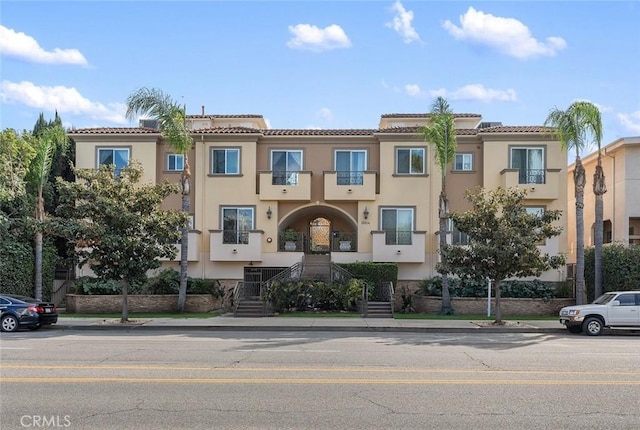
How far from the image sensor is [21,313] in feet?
68.7

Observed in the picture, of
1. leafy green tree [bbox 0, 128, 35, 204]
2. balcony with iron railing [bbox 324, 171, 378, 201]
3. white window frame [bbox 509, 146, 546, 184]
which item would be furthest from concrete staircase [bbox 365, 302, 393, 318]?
leafy green tree [bbox 0, 128, 35, 204]

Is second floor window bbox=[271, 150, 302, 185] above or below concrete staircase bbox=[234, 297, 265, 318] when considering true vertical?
above

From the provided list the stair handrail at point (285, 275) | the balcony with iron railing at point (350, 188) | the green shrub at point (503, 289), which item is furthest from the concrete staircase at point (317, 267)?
the green shrub at point (503, 289)

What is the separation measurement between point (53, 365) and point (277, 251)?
20.4m

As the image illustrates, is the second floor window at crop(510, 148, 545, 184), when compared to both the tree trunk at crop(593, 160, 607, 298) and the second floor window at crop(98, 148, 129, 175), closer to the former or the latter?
the tree trunk at crop(593, 160, 607, 298)

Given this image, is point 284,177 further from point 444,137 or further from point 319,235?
point 444,137

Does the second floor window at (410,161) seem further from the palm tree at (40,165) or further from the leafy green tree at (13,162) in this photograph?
the leafy green tree at (13,162)

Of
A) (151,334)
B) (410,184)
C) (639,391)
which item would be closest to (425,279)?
(410,184)

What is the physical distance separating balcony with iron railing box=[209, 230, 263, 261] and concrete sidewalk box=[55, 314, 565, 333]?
22.4 feet

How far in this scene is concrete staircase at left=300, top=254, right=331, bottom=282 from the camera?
3052 cm

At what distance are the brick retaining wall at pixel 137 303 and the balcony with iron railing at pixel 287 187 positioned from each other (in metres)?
6.30

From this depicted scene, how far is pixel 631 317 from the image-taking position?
2103 cm

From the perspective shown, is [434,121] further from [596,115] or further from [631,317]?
[631,317]

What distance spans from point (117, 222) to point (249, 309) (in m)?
7.60
